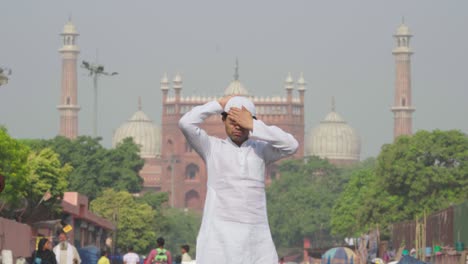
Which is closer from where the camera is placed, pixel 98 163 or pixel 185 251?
pixel 185 251

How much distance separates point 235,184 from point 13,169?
32.0m

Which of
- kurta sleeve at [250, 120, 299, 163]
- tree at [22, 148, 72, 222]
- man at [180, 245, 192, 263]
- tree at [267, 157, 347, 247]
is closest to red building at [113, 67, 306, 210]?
Result: tree at [267, 157, 347, 247]

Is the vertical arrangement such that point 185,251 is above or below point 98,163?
below

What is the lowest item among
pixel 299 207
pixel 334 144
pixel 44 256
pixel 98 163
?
pixel 44 256

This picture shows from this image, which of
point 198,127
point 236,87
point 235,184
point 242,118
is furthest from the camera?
point 236,87

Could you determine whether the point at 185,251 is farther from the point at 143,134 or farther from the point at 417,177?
the point at 143,134

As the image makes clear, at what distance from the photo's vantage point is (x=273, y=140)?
10141 millimetres

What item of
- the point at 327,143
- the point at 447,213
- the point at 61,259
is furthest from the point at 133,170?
the point at 327,143

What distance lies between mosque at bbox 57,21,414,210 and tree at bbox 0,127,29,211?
111857mm

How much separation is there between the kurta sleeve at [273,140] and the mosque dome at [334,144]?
174734 millimetres

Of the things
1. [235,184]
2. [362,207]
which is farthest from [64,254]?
[362,207]

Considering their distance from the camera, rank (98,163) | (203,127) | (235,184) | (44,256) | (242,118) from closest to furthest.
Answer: (242,118), (235,184), (44,256), (98,163), (203,127)

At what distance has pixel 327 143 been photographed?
186750 mm

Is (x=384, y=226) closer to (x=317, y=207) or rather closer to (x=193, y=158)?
(x=317, y=207)
